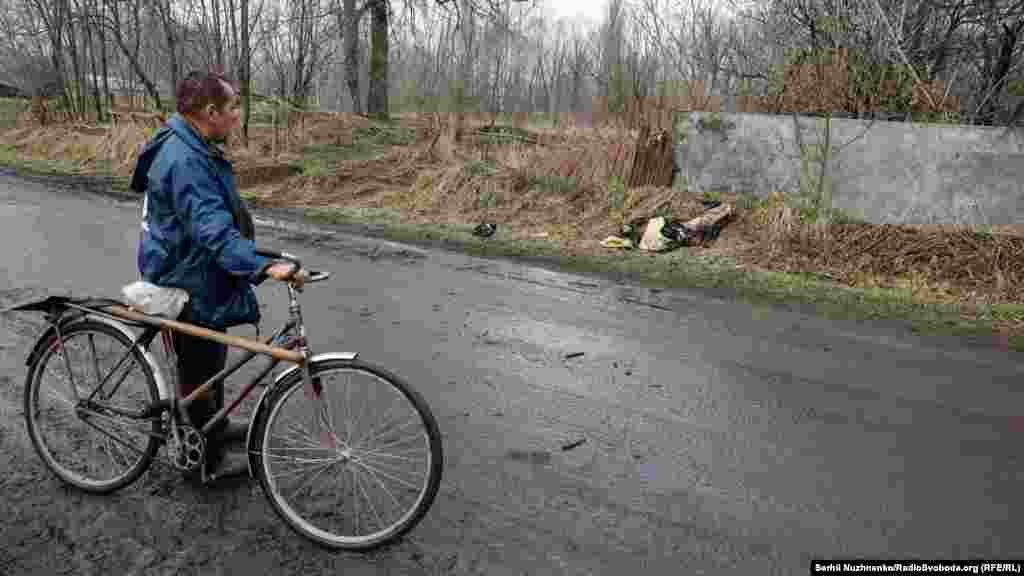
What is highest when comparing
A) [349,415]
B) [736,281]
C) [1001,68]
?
[1001,68]

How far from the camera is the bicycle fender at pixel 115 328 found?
3350 mm

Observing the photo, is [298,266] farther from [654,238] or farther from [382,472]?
[654,238]

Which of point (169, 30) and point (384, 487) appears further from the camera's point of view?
point (169, 30)

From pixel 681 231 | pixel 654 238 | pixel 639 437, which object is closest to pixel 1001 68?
pixel 681 231

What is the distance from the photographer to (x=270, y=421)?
3.16 metres

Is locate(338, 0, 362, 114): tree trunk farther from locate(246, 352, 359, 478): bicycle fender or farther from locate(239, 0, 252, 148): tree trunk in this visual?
locate(246, 352, 359, 478): bicycle fender

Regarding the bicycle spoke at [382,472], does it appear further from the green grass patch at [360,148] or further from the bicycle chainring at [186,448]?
the green grass patch at [360,148]

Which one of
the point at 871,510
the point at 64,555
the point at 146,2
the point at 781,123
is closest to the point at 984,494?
the point at 871,510

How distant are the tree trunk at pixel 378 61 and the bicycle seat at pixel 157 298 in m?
19.3

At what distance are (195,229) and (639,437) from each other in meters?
2.68

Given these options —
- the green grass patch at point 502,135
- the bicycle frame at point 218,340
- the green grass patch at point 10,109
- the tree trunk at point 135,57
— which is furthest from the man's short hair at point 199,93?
the green grass patch at point 10,109

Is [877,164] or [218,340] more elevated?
[877,164]

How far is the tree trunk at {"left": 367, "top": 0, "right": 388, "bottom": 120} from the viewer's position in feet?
71.8

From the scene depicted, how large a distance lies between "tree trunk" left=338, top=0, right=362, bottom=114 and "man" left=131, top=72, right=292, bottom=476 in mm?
18616
